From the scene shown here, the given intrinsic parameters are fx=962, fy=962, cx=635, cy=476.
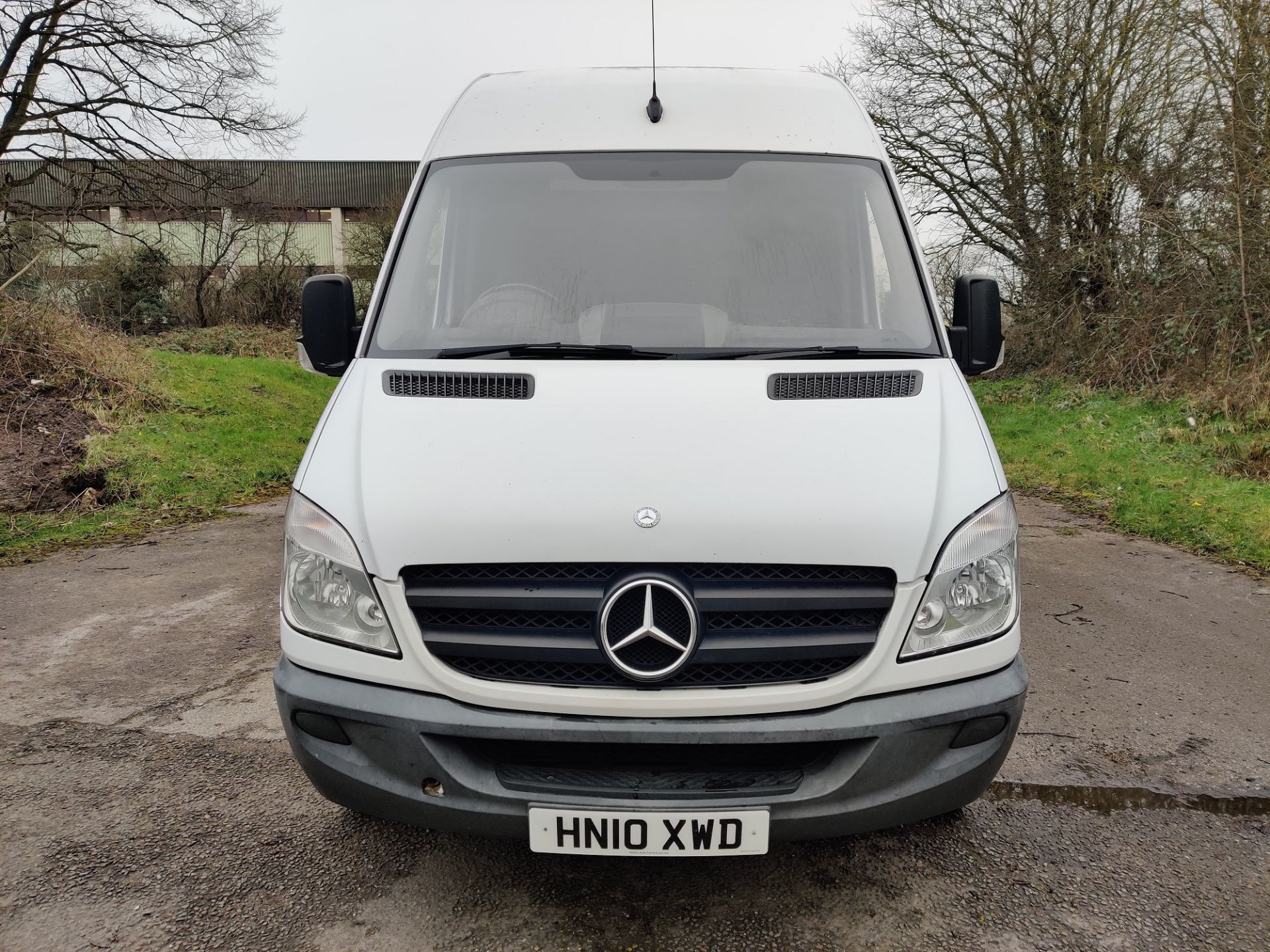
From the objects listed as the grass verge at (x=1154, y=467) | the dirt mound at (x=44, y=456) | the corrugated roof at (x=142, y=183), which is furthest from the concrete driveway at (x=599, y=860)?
the corrugated roof at (x=142, y=183)

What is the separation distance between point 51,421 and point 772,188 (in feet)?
27.3

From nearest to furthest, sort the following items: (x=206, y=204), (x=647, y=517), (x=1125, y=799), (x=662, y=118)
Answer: (x=647, y=517), (x=1125, y=799), (x=662, y=118), (x=206, y=204)

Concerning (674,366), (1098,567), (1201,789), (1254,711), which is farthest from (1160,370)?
(674,366)

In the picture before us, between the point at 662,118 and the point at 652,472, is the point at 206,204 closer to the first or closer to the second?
the point at 662,118

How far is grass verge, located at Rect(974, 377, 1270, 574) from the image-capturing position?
284 inches

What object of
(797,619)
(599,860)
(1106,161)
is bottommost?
(599,860)

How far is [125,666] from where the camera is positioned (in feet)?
15.3

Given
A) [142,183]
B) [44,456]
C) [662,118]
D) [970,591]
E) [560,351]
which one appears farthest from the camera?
[142,183]

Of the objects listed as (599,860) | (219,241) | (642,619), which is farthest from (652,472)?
(219,241)

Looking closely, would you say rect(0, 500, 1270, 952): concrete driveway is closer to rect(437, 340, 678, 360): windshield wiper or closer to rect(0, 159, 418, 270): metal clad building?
rect(437, 340, 678, 360): windshield wiper

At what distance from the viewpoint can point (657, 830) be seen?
7.45 ft

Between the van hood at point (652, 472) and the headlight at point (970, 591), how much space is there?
0.17ft

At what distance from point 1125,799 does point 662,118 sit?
2.89 metres

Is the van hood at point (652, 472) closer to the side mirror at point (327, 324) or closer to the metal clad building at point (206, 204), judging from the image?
the side mirror at point (327, 324)
